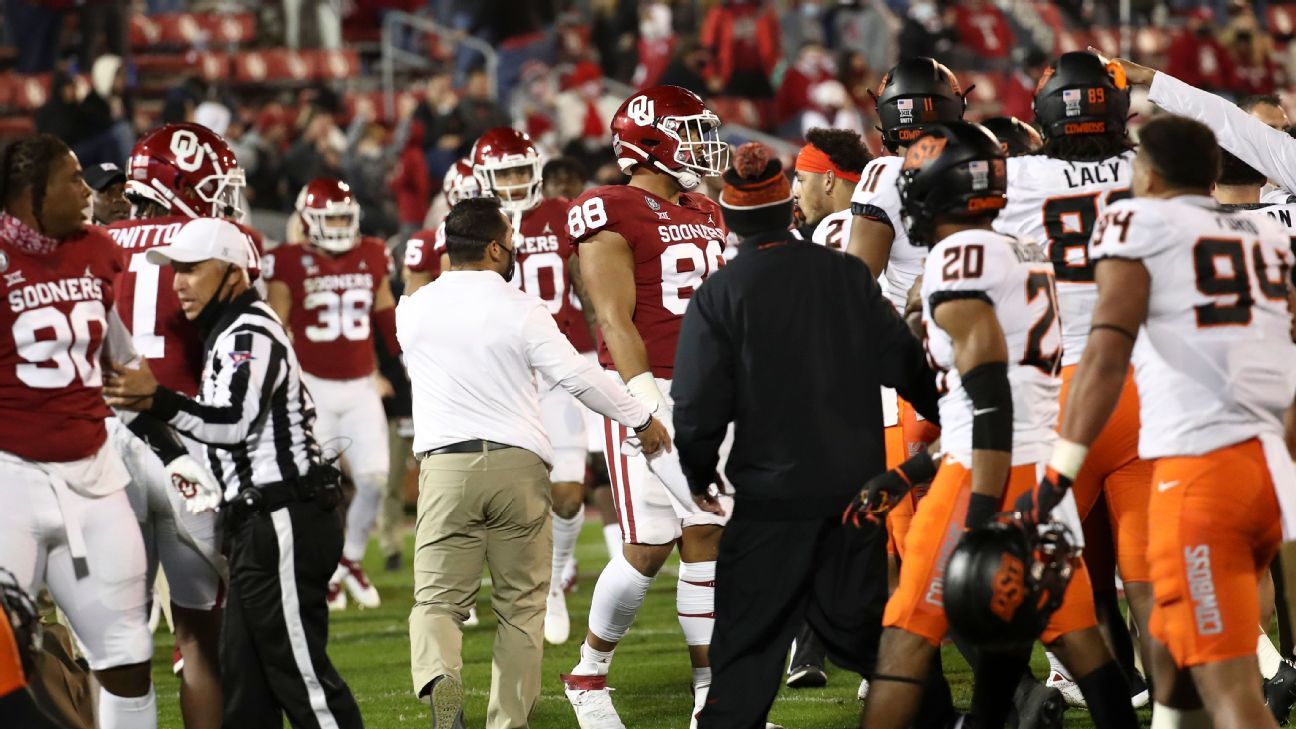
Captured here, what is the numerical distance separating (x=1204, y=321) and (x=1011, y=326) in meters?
0.53

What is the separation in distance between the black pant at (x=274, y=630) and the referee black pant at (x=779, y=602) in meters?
1.25

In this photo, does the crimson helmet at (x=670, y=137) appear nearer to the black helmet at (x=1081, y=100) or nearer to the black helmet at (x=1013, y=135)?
the black helmet at (x=1013, y=135)

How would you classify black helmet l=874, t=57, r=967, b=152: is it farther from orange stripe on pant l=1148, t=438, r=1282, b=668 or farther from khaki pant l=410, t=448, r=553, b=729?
orange stripe on pant l=1148, t=438, r=1282, b=668

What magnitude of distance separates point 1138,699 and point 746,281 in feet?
8.50

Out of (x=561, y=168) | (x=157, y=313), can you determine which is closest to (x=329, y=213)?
(x=561, y=168)

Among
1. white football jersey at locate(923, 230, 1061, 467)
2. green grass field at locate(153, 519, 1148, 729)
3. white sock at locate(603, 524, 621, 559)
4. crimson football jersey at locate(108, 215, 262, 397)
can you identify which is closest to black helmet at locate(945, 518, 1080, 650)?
white football jersey at locate(923, 230, 1061, 467)

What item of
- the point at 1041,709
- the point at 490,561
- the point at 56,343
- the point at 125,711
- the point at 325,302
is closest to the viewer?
the point at 56,343

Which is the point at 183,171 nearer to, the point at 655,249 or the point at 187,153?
the point at 187,153

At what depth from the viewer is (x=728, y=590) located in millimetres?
4555

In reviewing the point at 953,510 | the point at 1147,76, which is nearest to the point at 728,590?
the point at 953,510

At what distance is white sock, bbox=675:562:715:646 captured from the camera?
19.0 ft

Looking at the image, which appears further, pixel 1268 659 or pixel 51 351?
pixel 1268 659

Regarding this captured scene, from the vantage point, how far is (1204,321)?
4.23 metres

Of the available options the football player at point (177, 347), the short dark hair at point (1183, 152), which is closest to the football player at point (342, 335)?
the football player at point (177, 347)
